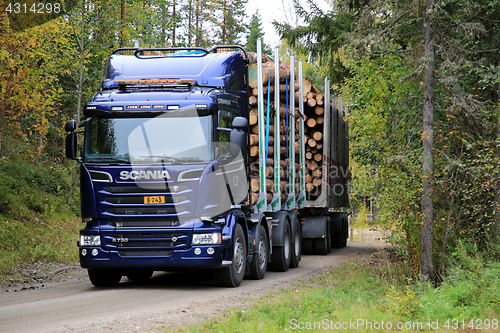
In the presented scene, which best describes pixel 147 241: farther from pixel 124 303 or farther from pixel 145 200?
pixel 124 303

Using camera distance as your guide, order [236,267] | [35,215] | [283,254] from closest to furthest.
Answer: [236,267] < [283,254] < [35,215]

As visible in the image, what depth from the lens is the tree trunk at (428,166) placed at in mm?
10086

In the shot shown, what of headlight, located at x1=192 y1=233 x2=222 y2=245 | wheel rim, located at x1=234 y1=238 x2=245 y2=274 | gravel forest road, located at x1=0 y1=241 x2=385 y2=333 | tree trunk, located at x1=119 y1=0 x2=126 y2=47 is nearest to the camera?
gravel forest road, located at x1=0 y1=241 x2=385 y2=333

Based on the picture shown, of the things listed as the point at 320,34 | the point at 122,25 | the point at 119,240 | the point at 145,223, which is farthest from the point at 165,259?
the point at 122,25

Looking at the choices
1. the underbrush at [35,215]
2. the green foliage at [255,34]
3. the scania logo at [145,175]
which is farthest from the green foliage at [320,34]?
the green foliage at [255,34]

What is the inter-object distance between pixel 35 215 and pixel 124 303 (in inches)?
392

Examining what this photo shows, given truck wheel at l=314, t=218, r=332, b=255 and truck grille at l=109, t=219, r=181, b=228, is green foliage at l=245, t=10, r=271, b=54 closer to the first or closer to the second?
truck wheel at l=314, t=218, r=332, b=255

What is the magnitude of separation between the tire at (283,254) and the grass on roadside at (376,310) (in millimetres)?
2707

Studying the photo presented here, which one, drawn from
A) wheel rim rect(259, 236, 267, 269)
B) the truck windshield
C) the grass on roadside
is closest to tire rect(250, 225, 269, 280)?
wheel rim rect(259, 236, 267, 269)

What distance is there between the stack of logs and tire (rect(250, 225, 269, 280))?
78 cm

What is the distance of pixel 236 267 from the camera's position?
9234 mm

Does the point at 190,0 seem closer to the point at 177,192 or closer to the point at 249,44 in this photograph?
the point at 249,44

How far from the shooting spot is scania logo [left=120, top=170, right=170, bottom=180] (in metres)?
8.27

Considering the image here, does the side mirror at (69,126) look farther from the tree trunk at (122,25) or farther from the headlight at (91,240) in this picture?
the tree trunk at (122,25)
